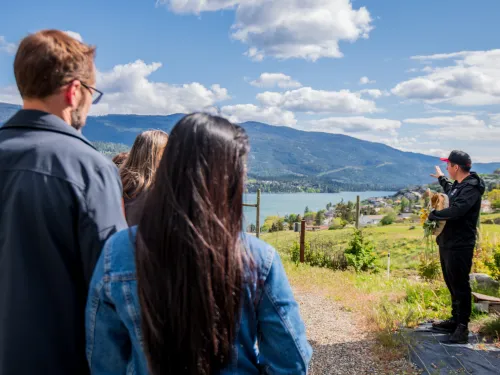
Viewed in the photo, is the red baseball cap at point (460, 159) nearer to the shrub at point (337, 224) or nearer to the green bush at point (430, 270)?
the green bush at point (430, 270)

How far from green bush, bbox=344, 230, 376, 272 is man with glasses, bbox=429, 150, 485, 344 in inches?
228

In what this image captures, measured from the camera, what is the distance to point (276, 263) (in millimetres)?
1179

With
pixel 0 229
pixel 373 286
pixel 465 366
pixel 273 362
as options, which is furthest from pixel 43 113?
pixel 373 286

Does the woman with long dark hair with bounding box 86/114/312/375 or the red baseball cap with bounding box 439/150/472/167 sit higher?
the red baseball cap with bounding box 439/150/472/167

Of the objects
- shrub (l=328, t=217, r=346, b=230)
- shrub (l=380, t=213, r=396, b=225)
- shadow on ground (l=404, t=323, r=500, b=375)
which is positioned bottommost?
shrub (l=380, t=213, r=396, b=225)

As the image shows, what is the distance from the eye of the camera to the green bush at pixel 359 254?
10.8m

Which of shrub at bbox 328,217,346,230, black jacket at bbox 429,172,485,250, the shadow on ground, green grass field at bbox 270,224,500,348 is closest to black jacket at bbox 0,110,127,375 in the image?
the shadow on ground

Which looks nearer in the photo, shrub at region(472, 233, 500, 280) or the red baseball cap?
the red baseball cap

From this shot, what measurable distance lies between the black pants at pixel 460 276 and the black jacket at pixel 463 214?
0.07m

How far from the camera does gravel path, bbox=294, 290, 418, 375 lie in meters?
4.64

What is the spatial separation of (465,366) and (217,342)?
4.23 meters

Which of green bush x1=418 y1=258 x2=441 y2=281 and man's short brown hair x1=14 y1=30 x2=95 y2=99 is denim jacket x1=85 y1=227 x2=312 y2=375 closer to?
man's short brown hair x1=14 y1=30 x2=95 y2=99

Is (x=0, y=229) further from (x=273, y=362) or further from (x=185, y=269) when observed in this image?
(x=273, y=362)

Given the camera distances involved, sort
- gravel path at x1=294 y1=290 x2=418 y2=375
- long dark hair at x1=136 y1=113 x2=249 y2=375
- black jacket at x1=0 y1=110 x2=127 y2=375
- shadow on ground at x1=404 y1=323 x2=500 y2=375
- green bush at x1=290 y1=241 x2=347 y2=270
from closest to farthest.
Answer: long dark hair at x1=136 y1=113 x2=249 y2=375, black jacket at x1=0 y1=110 x2=127 y2=375, shadow on ground at x1=404 y1=323 x2=500 y2=375, gravel path at x1=294 y1=290 x2=418 y2=375, green bush at x1=290 y1=241 x2=347 y2=270
